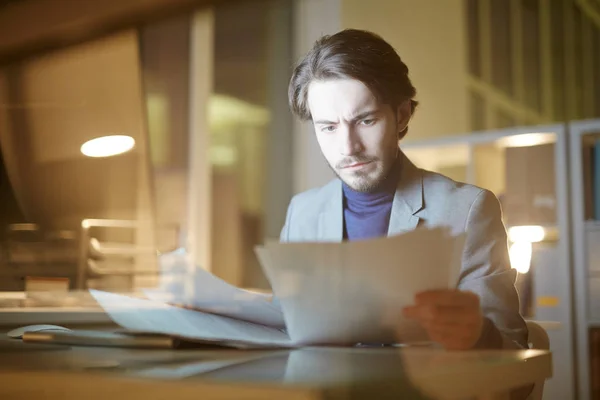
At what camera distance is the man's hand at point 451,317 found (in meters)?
0.47

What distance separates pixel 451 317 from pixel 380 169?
376 mm

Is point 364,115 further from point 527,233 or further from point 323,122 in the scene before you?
point 527,233

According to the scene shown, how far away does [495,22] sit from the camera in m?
3.41

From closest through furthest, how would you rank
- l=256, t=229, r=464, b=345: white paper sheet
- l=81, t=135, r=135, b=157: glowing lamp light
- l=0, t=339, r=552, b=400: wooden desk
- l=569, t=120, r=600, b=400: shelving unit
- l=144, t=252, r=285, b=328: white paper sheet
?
l=0, t=339, r=552, b=400: wooden desk, l=256, t=229, r=464, b=345: white paper sheet, l=144, t=252, r=285, b=328: white paper sheet, l=81, t=135, r=135, b=157: glowing lamp light, l=569, t=120, r=600, b=400: shelving unit

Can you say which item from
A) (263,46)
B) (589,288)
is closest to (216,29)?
(263,46)

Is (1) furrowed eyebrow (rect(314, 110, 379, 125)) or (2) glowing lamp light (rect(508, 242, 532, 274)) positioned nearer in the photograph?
(1) furrowed eyebrow (rect(314, 110, 379, 125))

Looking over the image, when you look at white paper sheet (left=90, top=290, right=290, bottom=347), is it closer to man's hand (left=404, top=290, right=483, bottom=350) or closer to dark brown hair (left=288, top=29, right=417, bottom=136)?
man's hand (left=404, top=290, right=483, bottom=350)

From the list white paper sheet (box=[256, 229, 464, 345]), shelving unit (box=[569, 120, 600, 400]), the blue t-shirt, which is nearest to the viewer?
white paper sheet (box=[256, 229, 464, 345])

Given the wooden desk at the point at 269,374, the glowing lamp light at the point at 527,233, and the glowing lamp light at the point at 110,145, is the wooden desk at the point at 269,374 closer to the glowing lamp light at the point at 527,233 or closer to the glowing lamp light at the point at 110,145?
the glowing lamp light at the point at 110,145

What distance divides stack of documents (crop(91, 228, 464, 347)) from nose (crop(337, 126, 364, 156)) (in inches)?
10.5

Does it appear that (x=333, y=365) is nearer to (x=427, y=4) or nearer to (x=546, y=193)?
(x=546, y=193)

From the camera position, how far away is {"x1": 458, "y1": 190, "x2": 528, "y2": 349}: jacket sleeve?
27.0 inches

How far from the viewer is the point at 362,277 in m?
0.45

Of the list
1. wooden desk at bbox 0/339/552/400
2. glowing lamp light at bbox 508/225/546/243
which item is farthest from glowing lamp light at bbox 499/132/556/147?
wooden desk at bbox 0/339/552/400
